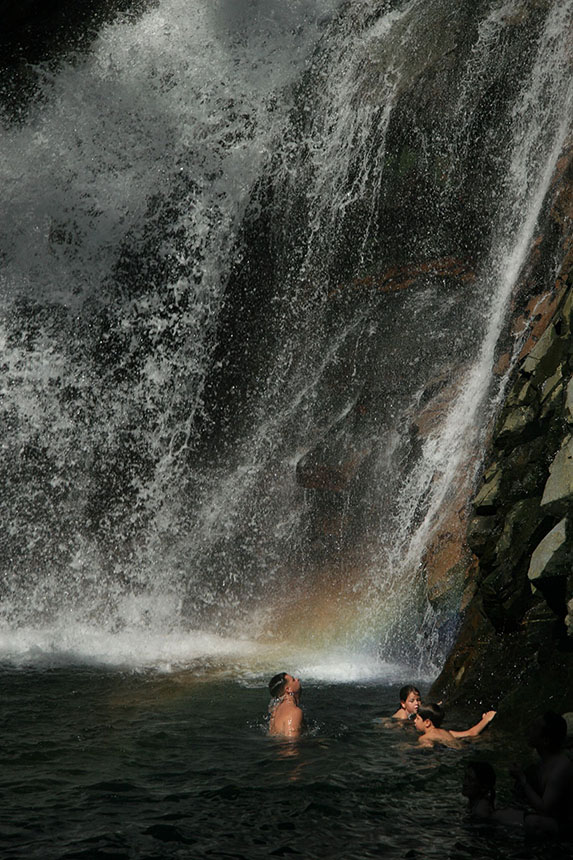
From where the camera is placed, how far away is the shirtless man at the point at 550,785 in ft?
18.4

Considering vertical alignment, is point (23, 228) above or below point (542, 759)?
above

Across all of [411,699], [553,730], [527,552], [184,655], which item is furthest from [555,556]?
[184,655]

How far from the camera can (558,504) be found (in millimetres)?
8016

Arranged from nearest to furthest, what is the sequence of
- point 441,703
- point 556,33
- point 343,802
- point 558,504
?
1. point 343,802
2. point 558,504
3. point 441,703
4. point 556,33

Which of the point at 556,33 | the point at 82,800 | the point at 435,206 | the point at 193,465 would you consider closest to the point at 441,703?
the point at 82,800

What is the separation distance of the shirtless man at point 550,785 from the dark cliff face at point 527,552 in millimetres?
1808

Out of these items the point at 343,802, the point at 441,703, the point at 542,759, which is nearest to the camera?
the point at 542,759

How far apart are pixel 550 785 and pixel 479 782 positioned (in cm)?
49

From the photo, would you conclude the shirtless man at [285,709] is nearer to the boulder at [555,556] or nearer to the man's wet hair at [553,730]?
the boulder at [555,556]

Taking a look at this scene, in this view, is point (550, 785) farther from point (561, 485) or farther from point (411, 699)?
point (561, 485)

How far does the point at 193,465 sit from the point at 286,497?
7.98ft

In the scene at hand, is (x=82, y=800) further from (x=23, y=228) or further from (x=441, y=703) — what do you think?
(x=23, y=228)

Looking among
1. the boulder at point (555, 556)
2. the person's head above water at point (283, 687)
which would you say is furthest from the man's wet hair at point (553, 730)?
the person's head above water at point (283, 687)

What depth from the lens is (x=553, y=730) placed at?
5754mm
